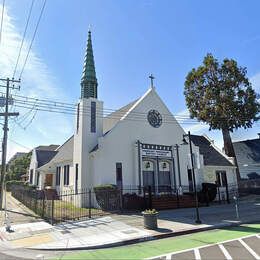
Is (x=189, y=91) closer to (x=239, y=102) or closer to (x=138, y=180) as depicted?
(x=239, y=102)

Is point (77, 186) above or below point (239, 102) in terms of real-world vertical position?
below

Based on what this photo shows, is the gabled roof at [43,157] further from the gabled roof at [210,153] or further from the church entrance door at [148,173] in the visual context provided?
the gabled roof at [210,153]

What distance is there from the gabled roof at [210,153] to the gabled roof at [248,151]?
906cm

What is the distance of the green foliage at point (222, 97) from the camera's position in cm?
3253

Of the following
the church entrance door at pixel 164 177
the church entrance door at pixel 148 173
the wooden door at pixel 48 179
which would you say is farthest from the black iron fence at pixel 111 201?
the wooden door at pixel 48 179

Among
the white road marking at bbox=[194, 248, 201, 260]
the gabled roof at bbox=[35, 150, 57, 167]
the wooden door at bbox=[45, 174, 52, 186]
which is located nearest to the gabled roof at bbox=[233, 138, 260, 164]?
the wooden door at bbox=[45, 174, 52, 186]

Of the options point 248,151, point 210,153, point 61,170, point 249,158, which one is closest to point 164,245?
point 61,170

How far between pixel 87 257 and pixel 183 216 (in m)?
8.93

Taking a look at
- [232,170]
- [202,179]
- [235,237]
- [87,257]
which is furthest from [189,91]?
[87,257]

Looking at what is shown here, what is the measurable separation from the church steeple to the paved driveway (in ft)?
56.5

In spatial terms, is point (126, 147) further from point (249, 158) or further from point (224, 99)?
point (249, 158)

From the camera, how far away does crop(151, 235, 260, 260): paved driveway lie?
8.30m

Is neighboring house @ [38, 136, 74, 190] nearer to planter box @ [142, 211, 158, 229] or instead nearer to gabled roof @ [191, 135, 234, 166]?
planter box @ [142, 211, 158, 229]

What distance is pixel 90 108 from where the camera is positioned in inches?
936
